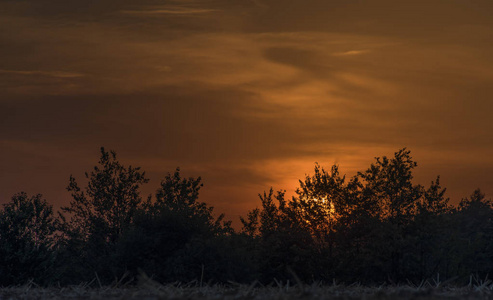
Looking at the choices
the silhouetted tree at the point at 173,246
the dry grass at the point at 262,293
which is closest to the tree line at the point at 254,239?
the silhouetted tree at the point at 173,246

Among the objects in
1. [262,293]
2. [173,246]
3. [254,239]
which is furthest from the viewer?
[254,239]

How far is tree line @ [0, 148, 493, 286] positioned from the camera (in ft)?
204

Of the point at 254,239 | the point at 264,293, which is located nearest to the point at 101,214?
the point at 254,239

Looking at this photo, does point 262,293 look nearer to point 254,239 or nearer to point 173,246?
point 173,246

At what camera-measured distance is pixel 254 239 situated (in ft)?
282

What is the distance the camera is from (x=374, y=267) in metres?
76.3

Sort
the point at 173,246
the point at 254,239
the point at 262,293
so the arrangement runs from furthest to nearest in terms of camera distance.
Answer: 1. the point at 254,239
2. the point at 173,246
3. the point at 262,293

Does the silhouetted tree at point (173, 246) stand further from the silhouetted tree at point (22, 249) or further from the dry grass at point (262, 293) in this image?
the dry grass at point (262, 293)

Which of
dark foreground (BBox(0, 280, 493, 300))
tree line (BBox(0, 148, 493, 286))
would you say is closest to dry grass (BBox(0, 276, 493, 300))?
dark foreground (BBox(0, 280, 493, 300))

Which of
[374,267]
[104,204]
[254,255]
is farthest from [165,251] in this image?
[104,204]

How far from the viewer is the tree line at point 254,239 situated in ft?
204

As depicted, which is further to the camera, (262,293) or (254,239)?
(254,239)

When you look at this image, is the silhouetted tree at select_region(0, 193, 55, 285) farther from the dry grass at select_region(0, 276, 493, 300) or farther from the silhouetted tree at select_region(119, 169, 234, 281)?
the dry grass at select_region(0, 276, 493, 300)

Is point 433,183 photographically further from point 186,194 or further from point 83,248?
point 83,248
